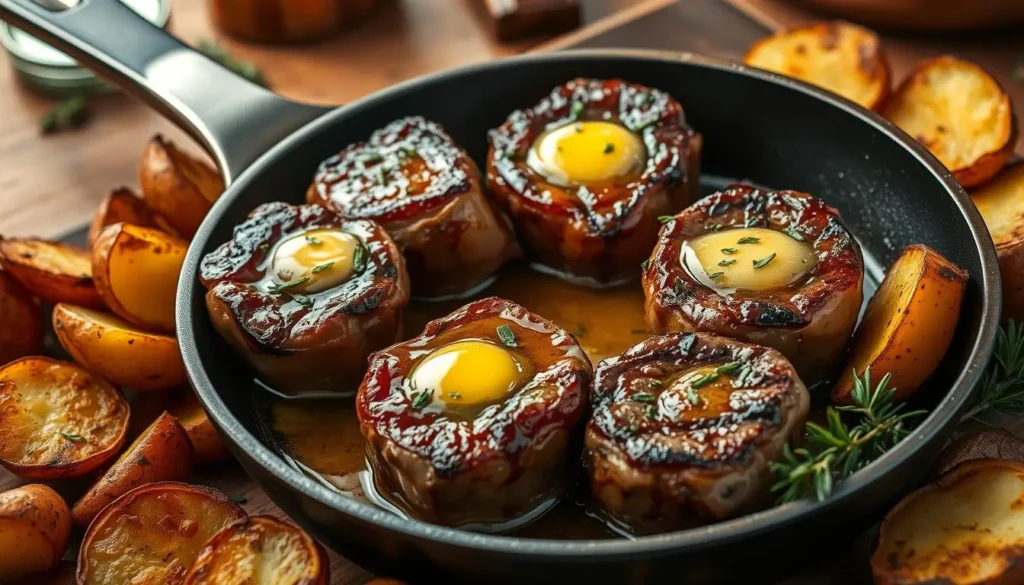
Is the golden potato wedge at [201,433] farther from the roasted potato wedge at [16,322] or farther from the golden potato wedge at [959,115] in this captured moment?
the golden potato wedge at [959,115]

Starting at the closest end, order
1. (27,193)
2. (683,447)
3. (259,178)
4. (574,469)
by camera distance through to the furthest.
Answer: (683,447), (574,469), (259,178), (27,193)

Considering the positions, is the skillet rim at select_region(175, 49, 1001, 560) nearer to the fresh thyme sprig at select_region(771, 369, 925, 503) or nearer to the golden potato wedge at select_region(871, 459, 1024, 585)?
the fresh thyme sprig at select_region(771, 369, 925, 503)

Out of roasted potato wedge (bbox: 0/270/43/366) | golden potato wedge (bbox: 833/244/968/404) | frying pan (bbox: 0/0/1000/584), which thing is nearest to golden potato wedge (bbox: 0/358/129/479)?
roasted potato wedge (bbox: 0/270/43/366)

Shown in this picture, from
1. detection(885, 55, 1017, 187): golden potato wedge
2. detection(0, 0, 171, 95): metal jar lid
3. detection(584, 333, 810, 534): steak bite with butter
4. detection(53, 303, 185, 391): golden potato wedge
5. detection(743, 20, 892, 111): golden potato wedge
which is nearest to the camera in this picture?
detection(584, 333, 810, 534): steak bite with butter

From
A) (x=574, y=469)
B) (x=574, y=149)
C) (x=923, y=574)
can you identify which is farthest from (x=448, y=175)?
(x=923, y=574)

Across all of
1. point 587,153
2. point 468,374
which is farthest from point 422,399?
point 587,153

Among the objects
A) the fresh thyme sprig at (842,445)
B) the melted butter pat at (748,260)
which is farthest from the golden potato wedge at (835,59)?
the fresh thyme sprig at (842,445)

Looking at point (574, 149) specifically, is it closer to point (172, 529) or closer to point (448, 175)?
point (448, 175)
